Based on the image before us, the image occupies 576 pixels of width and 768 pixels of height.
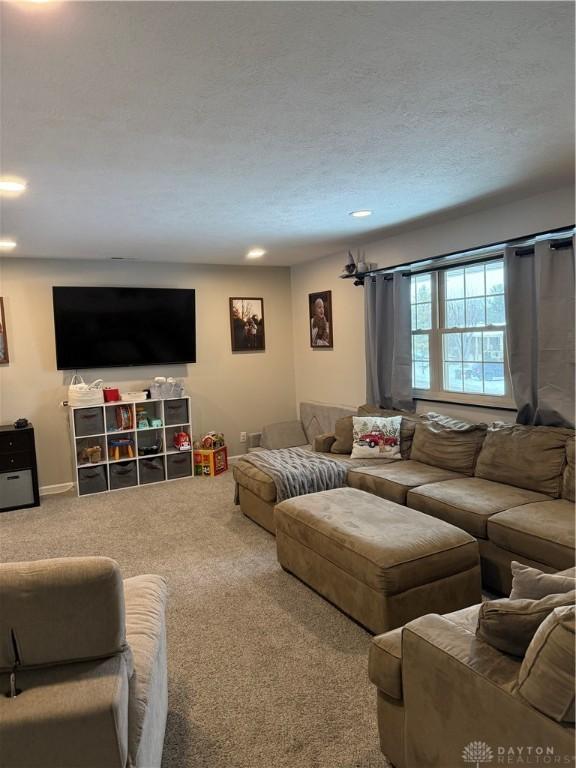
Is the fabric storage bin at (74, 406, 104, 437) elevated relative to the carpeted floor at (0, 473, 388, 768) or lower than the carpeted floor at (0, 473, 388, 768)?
elevated

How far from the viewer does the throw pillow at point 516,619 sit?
1.40 metres

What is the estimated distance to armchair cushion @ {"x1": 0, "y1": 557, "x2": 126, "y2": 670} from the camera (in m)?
1.28

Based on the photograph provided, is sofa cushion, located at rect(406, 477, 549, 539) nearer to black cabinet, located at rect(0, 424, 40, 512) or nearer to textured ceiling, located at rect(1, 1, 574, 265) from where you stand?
textured ceiling, located at rect(1, 1, 574, 265)

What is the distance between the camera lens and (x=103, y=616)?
1345mm

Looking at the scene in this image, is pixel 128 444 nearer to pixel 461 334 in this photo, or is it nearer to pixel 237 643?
pixel 237 643

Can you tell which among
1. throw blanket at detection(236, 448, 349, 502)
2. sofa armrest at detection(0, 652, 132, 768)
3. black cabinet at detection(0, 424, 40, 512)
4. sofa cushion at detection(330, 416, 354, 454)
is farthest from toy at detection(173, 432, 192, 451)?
sofa armrest at detection(0, 652, 132, 768)

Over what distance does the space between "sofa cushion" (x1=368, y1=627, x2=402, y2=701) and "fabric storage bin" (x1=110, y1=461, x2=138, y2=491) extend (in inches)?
167

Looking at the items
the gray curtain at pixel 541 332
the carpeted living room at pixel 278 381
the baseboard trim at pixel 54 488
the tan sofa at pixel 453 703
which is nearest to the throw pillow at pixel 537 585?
the carpeted living room at pixel 278 381

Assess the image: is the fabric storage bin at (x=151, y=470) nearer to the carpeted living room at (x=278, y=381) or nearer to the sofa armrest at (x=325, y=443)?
the carpeted living room at (x=278, y=381)

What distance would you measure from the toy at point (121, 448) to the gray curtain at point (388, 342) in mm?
2563

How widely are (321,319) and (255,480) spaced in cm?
260

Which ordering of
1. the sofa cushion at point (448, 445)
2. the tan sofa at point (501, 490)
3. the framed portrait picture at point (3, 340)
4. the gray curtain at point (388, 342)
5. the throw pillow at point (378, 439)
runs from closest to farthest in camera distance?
the tan sofa at point (501, 490)
the sofa cushion at point (448, 445)
the throw pillow at point (378, 439)
the gray curtain at point (388, 342)
the framed portrait picture at point (3, 340)

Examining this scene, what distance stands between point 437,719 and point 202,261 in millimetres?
5231

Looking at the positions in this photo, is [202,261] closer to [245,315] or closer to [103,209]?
[245,315]
